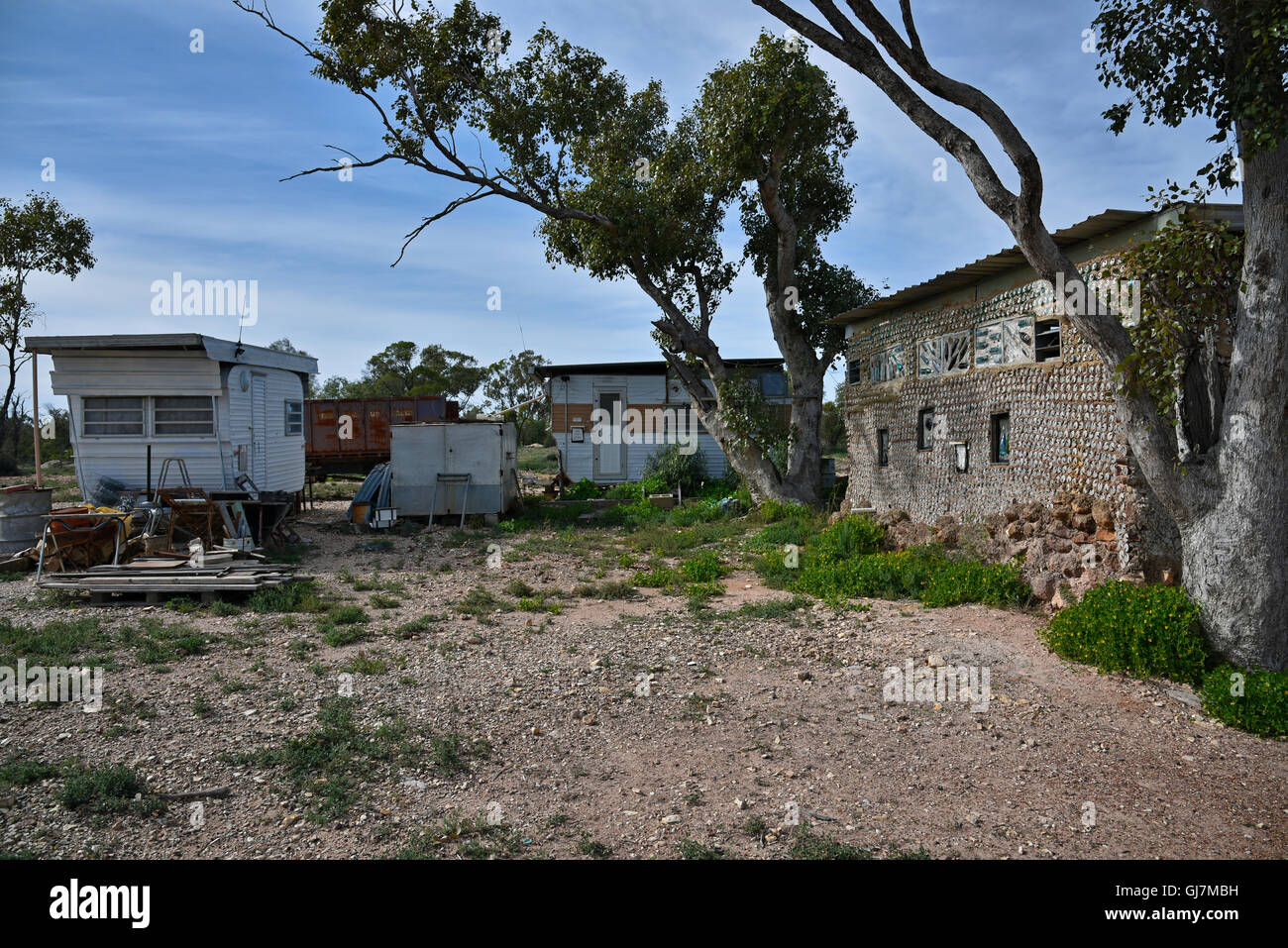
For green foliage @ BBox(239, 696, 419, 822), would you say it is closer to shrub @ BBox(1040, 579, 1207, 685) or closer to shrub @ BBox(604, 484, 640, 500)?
shrub @ BBox(1040, 579, 1207, 685)

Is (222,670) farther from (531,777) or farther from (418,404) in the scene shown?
(418,404)

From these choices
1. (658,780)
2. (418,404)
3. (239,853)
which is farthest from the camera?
(418,404)

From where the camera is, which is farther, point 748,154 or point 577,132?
point 577,132

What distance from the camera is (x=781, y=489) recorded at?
17.6m

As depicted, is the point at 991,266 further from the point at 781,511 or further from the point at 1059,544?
the point at 781,511

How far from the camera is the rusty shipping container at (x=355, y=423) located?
2438 centimetres

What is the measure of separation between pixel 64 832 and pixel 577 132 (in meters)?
17.5

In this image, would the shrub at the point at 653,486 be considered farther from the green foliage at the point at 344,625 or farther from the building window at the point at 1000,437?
the green foliage at the point at 344,625

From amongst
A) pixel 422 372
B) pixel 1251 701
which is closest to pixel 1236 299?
pixel 1251 701

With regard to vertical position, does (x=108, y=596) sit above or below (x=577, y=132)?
below

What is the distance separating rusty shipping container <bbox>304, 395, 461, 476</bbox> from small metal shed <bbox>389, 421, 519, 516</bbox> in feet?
25.1

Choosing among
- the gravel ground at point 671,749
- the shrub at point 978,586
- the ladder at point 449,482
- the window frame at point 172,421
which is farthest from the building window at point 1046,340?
the window frame at point 172,421

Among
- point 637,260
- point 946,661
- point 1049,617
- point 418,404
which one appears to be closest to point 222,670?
point 946,661

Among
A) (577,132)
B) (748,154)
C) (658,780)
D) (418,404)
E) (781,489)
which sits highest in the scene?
(577,132)
